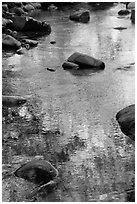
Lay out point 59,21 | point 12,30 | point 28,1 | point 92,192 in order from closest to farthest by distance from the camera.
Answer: point 92,192 < point 12,30 < point 59,21 < point 28,1

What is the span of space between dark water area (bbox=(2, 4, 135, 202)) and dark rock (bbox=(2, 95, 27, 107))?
94 millimetres

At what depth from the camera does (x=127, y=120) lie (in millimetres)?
4902

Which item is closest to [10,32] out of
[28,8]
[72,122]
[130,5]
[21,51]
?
[21,51]

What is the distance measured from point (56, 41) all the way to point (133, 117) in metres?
4.52

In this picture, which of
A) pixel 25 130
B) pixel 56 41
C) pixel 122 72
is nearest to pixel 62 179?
pixel 25 130

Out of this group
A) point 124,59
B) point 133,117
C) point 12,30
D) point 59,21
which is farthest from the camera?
point 59,21

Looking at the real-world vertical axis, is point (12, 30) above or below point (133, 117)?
below

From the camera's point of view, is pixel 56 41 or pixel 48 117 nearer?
pixel 48 117

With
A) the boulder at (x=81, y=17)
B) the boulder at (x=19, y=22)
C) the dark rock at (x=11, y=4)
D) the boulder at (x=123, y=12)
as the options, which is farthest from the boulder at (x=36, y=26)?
the boulder at (x=123, y=12)

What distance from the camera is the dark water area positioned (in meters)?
3.82

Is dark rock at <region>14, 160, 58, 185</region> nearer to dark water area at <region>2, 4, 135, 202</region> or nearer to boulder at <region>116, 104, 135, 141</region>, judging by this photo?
dark water area at <region>2, 4, 135, 202</region>

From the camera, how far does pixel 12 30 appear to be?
32.0 ft

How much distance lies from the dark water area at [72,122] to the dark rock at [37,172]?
0.06 metres

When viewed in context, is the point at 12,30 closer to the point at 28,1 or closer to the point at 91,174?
the point at 28,1
